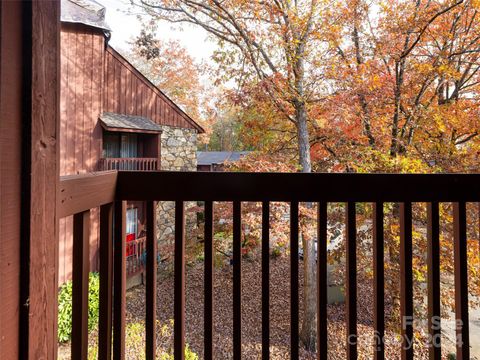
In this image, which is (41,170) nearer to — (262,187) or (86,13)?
(262,187)

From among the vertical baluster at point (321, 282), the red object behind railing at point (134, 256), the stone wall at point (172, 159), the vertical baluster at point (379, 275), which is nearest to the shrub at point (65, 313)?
Result: the red object behind railing at point (134, 256)

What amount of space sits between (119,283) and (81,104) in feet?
18.1

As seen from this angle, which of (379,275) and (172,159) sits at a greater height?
(172,159)

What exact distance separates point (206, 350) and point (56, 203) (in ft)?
2.71

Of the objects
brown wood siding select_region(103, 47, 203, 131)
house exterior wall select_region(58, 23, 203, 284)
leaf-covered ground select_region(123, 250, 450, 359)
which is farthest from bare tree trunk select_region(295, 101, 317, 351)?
house exterior wall select_region(58, 23, 203, 284)

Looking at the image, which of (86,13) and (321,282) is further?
(86,13)

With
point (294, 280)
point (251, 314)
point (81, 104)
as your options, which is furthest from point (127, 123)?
point (294, 280)

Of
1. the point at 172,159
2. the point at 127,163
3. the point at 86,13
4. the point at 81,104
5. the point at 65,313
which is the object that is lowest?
the point at 65,313

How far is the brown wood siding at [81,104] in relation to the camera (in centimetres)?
538

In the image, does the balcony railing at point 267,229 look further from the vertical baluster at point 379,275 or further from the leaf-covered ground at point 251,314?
the leaf-covered ground at point 251,314

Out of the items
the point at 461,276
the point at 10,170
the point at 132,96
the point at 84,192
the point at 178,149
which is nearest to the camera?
the point at 10,170

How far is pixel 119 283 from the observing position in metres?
1.15

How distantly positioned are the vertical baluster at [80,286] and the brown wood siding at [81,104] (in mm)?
4730

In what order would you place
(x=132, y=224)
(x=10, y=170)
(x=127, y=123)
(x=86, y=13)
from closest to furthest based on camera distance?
(x=10, y=170) → (x=86, y=13) → (x=127, y=123) → (x=132, y=224)
